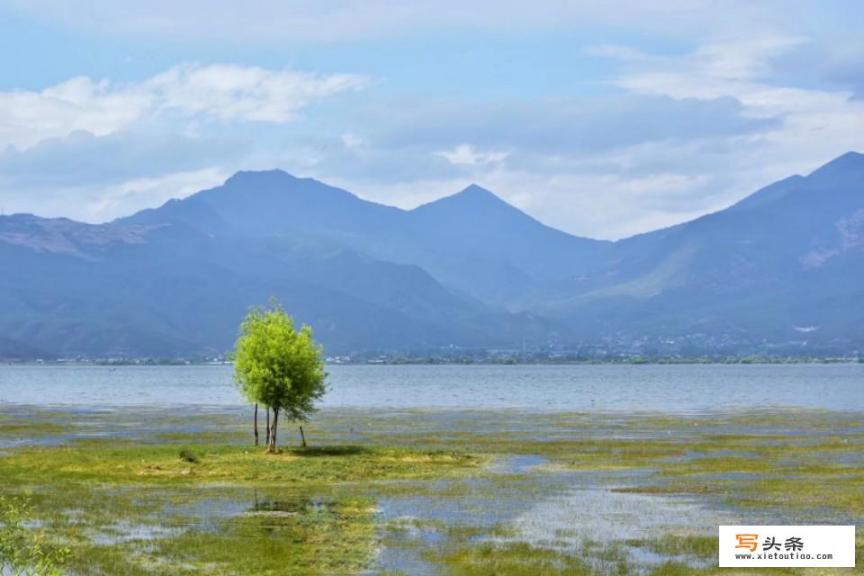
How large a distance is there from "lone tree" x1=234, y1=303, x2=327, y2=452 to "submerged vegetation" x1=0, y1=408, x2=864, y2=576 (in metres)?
3.99

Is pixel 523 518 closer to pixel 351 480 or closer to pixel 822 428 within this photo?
pixel 351 480

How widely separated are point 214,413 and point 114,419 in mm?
17326

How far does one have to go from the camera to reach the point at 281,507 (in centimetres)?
6544

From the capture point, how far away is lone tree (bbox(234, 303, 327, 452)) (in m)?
95.3

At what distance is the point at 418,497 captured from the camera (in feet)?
230

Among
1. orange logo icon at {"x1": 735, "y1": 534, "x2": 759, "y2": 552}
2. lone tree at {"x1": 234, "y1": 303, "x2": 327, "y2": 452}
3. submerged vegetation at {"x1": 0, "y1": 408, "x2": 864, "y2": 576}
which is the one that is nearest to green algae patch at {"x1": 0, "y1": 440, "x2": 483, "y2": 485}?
submerged vegetation at {"x1": 0, "y1": 408, "x2": 864, "y2": 576}

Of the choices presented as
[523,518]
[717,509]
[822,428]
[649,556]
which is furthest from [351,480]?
[822,428]

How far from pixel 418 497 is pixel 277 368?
28093 mm

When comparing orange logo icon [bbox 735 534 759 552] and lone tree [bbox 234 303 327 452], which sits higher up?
lone tree [bbox 234 303 327 452]

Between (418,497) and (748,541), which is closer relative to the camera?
(748,541)

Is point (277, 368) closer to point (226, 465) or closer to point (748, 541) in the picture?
point (226, 465)

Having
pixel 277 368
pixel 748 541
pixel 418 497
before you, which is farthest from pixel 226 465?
pixel 748 541

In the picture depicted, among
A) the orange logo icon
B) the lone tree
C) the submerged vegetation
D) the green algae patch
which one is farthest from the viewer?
the lone tree

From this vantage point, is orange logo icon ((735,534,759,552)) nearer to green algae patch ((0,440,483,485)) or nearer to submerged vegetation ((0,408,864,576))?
submerged vegetation ((0,408,864,576))
